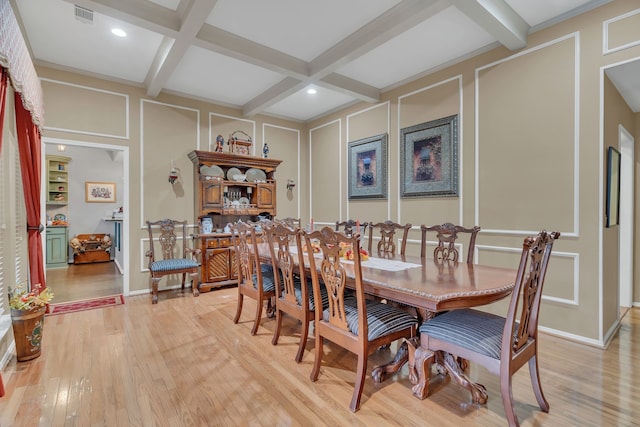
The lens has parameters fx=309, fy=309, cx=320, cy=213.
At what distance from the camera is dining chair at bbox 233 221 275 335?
2.86 m

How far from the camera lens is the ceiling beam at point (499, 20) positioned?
247 centimetres

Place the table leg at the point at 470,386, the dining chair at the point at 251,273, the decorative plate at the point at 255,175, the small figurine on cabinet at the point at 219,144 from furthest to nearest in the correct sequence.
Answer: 1. the decorative plate at the point at 255,175
2. the small figurine on cabinet at the point at 219,144
3. the dining chair at the point at 251,273
4. the table leg at the point at 470,386

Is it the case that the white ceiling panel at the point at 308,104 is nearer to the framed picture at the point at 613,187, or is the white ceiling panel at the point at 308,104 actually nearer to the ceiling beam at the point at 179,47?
the ceiling beam at the point at 179,47

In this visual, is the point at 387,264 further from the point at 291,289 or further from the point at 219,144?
the point at 219,144

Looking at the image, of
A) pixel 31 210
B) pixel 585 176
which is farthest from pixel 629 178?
pixel 31 210

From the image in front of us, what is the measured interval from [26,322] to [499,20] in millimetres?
4523

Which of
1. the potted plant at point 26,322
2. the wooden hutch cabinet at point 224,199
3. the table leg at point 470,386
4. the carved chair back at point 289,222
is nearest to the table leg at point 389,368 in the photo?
the table leg at point 470,386

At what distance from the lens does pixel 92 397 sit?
6.43ft

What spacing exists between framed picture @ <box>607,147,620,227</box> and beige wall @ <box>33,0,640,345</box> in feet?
0.44

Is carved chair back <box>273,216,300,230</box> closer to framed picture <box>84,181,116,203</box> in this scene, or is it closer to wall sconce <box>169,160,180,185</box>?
wall sconce <box>169,160,180,185</box>

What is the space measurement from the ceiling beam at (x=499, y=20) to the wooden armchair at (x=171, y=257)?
4.13 meters

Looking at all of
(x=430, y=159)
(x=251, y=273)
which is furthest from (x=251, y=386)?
(x=430, y=159)

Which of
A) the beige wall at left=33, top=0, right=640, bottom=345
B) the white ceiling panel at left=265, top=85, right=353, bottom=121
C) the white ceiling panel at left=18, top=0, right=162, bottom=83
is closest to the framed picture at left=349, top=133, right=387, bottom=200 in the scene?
the beige wall at left=33, top=0, right=640, bottom=345

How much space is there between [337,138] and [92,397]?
15.1 ft
